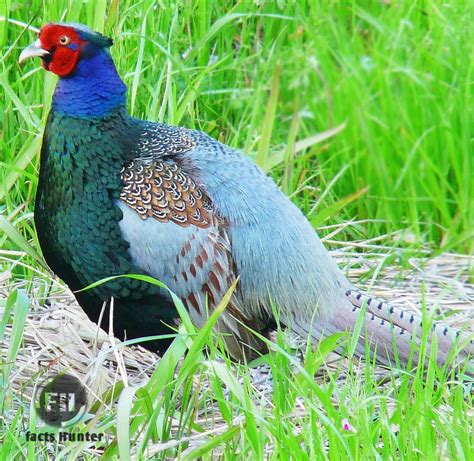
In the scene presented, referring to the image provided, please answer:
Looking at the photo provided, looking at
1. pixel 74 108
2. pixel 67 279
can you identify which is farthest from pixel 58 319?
pixel 74 108

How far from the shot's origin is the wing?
12.3ft

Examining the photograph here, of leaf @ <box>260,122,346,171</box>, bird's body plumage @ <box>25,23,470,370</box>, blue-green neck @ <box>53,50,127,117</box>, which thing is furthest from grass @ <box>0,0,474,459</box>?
blue-green neck @ <box>53,50,127,117</box>

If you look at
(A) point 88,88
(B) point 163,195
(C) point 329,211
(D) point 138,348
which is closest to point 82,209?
(B) point 163,195

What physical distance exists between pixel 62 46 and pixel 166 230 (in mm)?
723

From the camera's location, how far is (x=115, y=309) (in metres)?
3.79

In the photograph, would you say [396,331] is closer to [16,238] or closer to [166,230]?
[166,230]

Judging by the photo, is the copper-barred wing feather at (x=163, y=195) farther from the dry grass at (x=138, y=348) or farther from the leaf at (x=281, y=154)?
the leaf at (x=281, y=154)

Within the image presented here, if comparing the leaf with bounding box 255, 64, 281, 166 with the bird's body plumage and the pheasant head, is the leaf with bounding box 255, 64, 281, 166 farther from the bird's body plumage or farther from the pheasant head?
the pheasant head

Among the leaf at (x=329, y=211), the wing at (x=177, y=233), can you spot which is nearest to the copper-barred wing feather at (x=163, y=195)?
the wing at (x=177, y=233)

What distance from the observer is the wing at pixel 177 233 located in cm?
374

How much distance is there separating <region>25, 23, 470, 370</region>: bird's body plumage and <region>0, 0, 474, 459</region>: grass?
20cm

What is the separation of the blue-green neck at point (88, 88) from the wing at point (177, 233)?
9.1 inches

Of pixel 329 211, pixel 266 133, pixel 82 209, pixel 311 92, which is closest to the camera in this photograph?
pixel 82 209

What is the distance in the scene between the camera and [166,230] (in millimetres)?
3750
